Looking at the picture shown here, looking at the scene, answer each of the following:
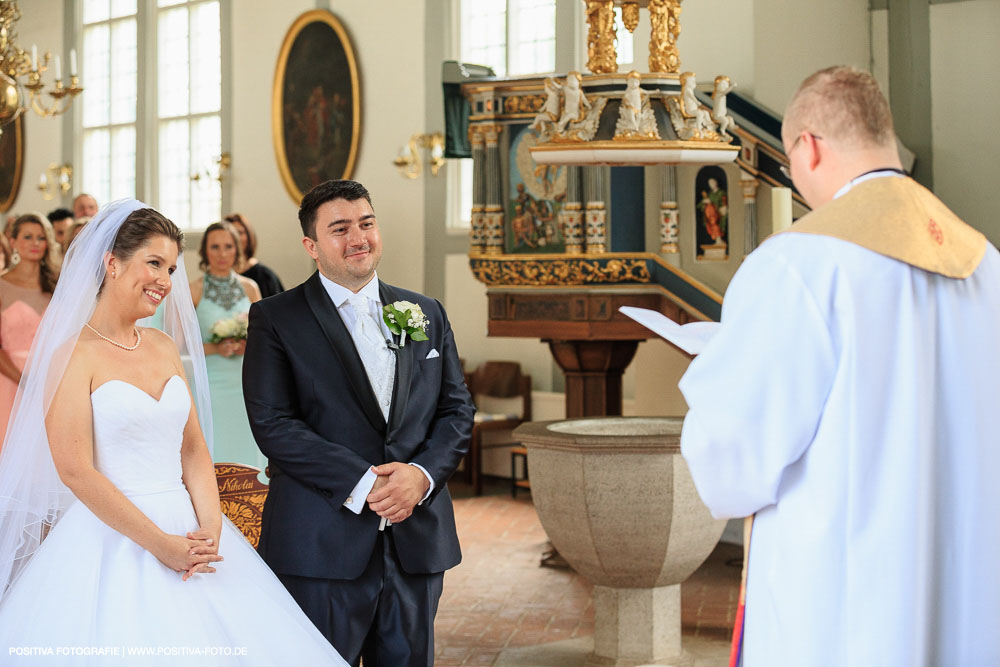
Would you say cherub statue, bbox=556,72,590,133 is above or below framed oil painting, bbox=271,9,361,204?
below

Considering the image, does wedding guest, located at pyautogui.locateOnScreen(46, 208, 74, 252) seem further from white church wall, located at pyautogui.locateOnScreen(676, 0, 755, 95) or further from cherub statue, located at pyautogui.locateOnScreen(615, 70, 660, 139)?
cherub statue, located at pyautogui.locateOnScreen(615, 70, 660, 139)

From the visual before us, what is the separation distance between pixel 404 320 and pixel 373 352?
12cm

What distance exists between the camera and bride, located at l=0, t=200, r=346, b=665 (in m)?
2.63

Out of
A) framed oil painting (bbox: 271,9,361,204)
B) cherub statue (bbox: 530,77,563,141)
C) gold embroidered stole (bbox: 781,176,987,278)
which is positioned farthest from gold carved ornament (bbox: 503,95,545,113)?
gold embroidered stole (bbox: 781,176,987,278)


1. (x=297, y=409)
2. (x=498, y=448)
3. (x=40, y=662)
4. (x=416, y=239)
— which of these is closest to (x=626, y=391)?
(x=498, y=448)

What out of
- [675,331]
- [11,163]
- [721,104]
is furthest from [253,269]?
[11,163]

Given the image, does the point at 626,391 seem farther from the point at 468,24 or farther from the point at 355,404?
the point at 355,404

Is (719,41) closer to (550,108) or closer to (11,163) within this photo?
(550,108)

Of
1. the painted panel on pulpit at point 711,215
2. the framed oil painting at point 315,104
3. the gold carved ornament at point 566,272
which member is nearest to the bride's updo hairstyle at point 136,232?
the gold carved ornament at point 566,272

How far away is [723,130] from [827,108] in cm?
410

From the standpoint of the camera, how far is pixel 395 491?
2916 mm

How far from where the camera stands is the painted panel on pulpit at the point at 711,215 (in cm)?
672

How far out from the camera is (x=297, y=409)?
304cm

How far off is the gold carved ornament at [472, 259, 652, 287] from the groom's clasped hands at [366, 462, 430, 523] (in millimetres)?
3823
